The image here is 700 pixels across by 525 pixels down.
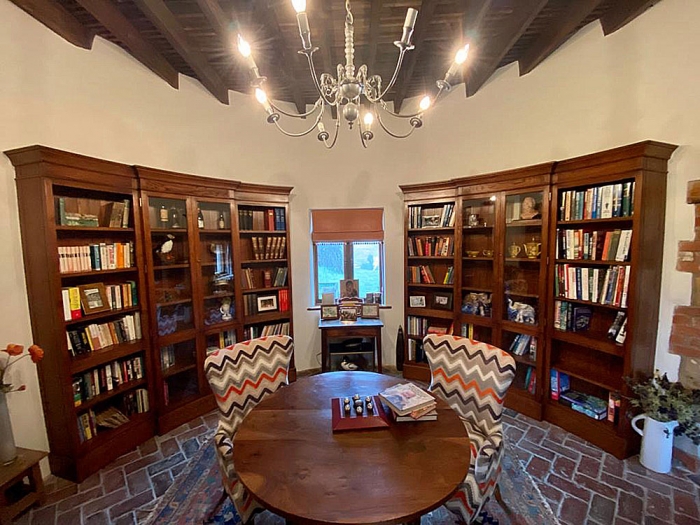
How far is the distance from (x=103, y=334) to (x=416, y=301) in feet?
9.91

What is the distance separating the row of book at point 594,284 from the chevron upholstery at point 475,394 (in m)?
1.14

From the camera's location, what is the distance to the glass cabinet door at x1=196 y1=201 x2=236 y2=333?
3.22m

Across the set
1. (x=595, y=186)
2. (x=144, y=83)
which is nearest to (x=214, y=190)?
(x=144, y=83)

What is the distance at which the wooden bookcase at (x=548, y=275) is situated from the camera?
2344mm

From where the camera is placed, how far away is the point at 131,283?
2730 mm

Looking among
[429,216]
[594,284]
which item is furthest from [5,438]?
[594,284]

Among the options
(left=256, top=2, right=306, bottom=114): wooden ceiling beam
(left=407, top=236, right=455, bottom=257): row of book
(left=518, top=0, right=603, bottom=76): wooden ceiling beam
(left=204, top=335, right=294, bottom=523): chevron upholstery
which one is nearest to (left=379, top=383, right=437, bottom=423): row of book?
(left=204, top=335, right=294, bottom=523): chevron upholstery

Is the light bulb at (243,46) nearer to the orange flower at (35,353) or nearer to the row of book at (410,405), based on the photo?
the row of book at (410,405)

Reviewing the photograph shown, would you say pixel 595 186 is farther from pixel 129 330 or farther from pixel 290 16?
pixel 129 330

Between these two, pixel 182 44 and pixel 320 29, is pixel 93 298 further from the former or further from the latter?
pixel 320 29

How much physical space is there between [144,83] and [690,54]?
13.8ft

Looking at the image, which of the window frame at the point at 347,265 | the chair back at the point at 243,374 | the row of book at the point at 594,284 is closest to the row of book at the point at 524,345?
the row of book at the point at 594,284

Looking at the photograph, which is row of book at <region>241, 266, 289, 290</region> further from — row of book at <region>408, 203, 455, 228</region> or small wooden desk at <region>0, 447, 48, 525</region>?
small wooden desk at <region>0, 447, 48, 525</region>

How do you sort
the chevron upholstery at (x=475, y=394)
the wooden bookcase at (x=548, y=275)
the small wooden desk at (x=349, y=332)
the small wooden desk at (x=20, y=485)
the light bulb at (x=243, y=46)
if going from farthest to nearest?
the small wooden desk at (x=349, y=332)
the wooden bookcase at (x=548, y=275)
the small wooden desk at (x=20, y=485)
the chevron upholstery at (x=475, y=394)
the light bulb at (x=243, y=46)
